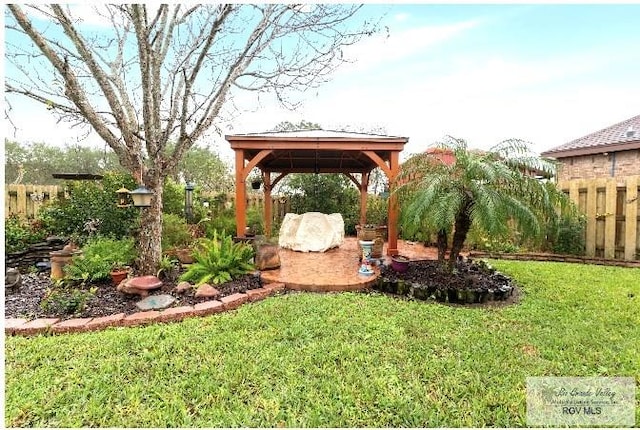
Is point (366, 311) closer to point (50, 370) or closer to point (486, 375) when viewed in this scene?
point (486, 375)

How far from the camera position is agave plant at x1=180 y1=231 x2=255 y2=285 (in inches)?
185

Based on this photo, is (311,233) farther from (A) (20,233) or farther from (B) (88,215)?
(A) (20,233)

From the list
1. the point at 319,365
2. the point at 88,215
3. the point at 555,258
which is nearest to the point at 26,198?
the point at 88,215

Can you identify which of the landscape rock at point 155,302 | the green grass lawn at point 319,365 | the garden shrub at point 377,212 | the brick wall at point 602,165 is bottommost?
the green grass lawn at point 319,365

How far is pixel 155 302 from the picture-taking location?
397cm

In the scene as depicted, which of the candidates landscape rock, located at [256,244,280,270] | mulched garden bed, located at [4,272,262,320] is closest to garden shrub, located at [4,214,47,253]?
mulched garden bed, located at [4,272,262,320]

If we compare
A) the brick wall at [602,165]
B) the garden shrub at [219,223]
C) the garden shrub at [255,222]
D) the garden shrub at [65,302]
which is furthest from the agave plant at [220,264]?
the brick wall at [602,165]

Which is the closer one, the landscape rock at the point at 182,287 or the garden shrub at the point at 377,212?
the landscape rock at the point at 182,287

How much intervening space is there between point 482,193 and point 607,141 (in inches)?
462

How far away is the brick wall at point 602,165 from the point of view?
1106 centimetres

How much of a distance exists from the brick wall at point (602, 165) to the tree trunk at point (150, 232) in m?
11.3

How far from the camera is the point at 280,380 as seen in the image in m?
2.42

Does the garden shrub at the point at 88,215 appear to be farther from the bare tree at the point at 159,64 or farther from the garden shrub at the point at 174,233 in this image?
the bare tree at the point at 159,64

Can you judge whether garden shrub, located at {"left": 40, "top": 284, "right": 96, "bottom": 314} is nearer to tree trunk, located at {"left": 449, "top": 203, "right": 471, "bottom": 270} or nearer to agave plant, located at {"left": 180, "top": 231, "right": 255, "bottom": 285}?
agave plant, located at {"left": 180, "top": 231, "right": 255, "bottom": 285}
